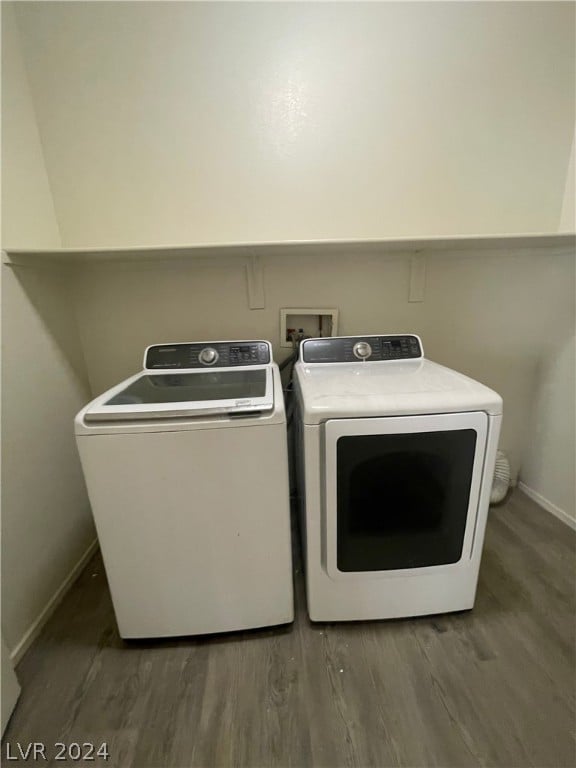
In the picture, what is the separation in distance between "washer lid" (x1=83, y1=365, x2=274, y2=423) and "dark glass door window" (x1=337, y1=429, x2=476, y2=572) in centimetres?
34

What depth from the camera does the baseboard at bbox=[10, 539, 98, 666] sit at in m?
1.10

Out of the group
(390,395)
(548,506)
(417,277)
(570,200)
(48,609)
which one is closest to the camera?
(390,395)

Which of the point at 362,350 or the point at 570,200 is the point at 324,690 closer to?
the point at 362,350

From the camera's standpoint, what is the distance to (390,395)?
0.96m

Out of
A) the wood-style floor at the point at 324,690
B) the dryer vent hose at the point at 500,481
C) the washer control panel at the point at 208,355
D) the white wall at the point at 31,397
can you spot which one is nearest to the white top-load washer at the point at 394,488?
the wood-style floor at the point at 324,690

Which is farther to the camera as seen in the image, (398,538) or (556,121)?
(556,121)

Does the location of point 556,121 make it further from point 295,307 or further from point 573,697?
point 573,697

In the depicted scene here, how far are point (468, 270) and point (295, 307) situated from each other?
919 mm

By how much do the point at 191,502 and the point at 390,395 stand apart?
706 mm

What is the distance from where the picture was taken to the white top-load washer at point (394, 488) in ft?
3.07

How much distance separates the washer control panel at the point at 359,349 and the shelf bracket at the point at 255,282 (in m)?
0.40

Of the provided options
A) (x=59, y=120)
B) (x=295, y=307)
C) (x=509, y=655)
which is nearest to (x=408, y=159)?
(x=295, y=307)

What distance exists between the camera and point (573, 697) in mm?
935

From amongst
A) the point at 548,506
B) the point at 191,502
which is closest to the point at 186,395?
the point at 191,502
